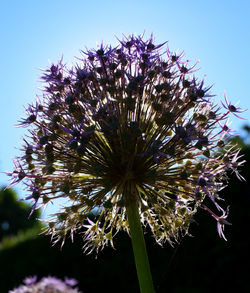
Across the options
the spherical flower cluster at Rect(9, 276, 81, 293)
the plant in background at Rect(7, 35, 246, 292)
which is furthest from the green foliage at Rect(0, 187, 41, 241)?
the plant in background at Rect(7, 35, 246, 292)

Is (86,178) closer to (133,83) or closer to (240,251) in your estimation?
(133,83)

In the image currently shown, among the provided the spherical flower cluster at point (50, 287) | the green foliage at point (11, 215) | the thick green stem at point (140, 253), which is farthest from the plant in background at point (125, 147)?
the green foliage at point (11, 215)

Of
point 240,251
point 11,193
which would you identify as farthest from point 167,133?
point 11,193

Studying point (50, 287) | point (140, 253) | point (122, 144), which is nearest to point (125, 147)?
point (122, 144)

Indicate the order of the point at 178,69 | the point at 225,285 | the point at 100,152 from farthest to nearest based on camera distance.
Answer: the point at 225,285, the point at 178,69, the point at 100,152

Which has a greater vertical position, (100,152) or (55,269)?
(55,269)

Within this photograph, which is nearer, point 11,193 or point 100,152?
point 100,152

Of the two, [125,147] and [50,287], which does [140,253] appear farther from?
[50,287]
